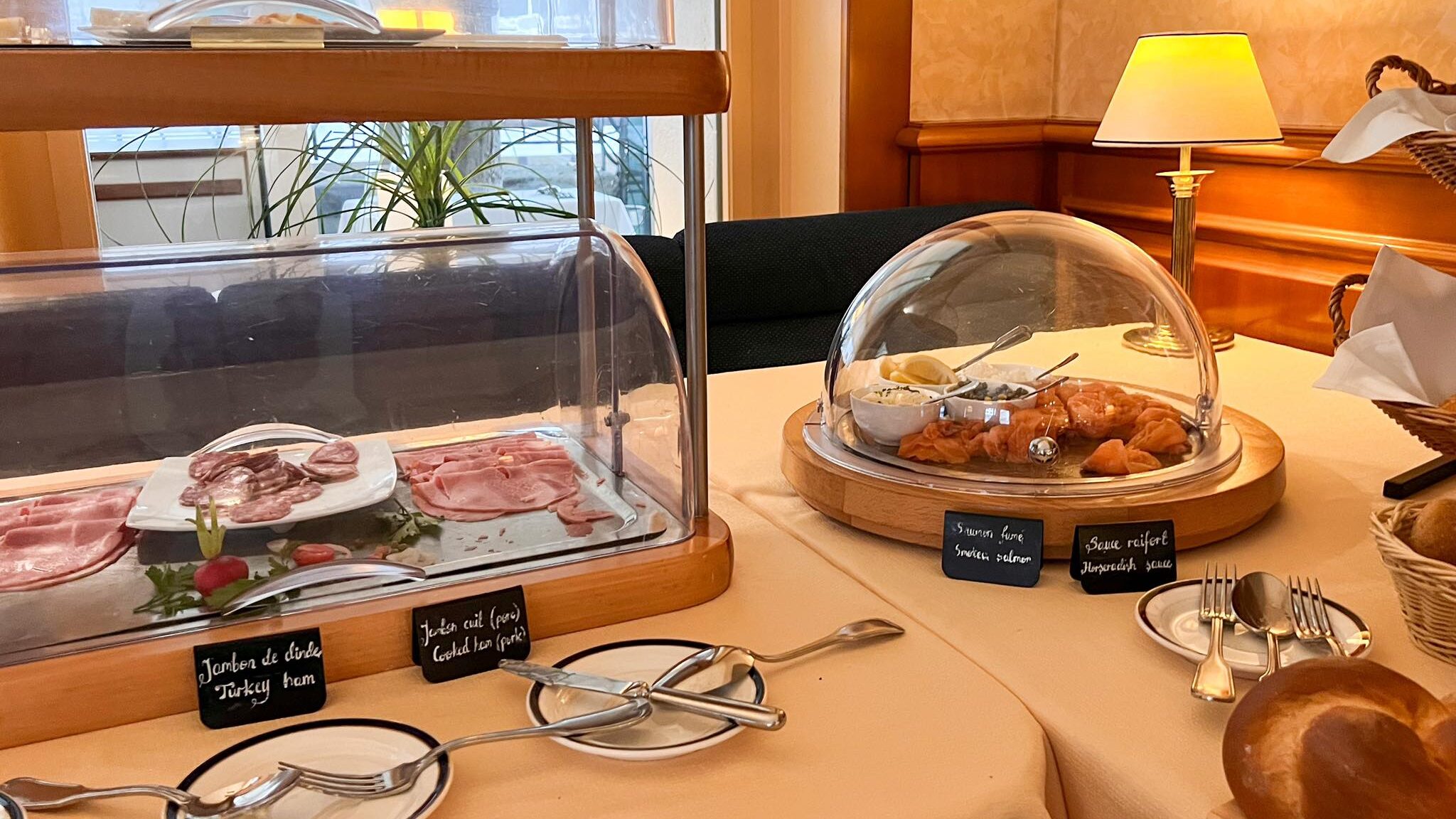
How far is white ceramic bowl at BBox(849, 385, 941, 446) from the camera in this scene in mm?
1101

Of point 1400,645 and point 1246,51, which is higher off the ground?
point 1246,51

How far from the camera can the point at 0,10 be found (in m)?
0.69

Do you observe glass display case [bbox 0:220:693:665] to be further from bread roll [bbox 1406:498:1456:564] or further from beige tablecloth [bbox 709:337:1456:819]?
bread roll [bbox 1406:498:1456:564]

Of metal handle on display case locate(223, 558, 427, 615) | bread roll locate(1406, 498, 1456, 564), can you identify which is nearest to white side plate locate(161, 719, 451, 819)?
metal handle on display case locate(223, 558, 427, 615)

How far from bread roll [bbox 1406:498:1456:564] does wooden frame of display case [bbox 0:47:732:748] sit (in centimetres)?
50

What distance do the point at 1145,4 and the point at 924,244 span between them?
6.75 ft

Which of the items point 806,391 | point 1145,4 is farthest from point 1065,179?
point 806,391

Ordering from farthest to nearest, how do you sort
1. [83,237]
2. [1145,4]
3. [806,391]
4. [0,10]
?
[1145,4]
[83,237]
[806,391]
[0,10]

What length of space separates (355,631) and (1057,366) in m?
0.72

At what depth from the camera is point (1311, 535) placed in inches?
41.7

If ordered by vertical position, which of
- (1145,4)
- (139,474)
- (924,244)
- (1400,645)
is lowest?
(1400,645)

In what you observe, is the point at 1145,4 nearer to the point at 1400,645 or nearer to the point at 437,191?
the point at 437,191

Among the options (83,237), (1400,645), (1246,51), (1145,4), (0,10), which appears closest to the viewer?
(0,10)

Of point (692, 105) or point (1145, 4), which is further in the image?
point (1145, 4)
